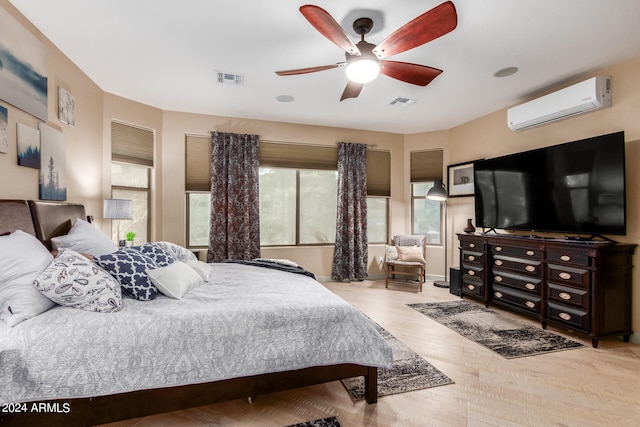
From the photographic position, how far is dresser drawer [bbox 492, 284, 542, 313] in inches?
132

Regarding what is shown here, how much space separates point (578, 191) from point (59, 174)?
5108 mm

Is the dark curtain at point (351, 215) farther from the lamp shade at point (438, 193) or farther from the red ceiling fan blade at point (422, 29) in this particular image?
the red ceiling fan blade at point (422, 29)

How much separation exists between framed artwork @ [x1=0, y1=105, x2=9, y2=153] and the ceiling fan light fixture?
100 inches

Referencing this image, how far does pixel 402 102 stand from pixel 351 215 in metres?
1.99

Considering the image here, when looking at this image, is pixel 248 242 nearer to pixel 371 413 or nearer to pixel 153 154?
pixel 153 154

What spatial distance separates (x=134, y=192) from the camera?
14.3 ft

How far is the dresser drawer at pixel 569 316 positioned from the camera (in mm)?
2883

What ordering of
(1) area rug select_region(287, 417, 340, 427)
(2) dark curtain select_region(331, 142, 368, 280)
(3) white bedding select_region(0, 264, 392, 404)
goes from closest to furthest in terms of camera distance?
(3) white bedding select_region(0, 264, 392, 404), (1) area rug select_region(287, 417, 340, 427), (2) dark curtain select_region(331, 142, 368, 280)

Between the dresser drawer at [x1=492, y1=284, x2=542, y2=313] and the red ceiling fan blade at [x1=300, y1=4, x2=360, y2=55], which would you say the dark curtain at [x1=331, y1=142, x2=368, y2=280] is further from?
the red ceiling fan blade at [x1=300, y1=4, x2=360, y2=55]

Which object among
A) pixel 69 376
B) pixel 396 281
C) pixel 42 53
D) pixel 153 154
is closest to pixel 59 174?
pixel 42 53

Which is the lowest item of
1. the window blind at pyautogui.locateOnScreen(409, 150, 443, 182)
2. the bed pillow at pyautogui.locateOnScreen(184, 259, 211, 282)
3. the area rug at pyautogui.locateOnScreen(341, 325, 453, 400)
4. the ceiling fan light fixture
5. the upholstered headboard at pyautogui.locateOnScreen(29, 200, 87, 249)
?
the area rug at pyautogui.locateOnScreen(341, 325, 453, 400)

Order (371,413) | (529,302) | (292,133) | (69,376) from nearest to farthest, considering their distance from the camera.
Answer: (69,376)
(371,413)
(529,302)
(292,133)

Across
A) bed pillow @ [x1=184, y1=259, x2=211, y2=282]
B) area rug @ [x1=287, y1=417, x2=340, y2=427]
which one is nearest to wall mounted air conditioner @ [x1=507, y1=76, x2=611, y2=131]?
area rug @ [x1=287, y1=417, x2=340, y2=427]

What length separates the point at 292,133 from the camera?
518 cm
